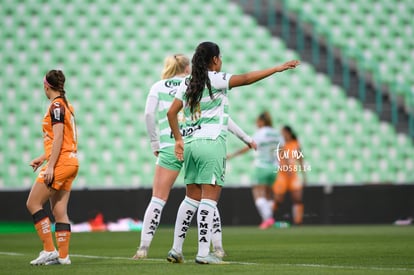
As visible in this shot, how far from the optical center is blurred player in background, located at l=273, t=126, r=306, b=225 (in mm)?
16781

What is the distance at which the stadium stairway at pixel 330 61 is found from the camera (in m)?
20.0

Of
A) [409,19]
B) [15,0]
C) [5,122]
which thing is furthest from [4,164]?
[409,19]

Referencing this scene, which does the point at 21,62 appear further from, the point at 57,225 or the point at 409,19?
the point at 57,225

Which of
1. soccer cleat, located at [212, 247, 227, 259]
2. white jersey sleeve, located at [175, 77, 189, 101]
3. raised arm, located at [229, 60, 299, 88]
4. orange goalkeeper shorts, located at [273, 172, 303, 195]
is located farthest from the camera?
orange goalkeeper shorts, located at [273, 172, 303, 195]

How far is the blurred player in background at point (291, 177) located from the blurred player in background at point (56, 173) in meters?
9.33

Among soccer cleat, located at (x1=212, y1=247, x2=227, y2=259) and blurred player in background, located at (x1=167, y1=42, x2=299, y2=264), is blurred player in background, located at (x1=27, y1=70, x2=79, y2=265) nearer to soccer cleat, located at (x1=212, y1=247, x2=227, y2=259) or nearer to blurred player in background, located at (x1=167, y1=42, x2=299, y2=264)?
blurred player in background, located at (x1=167, y1=42, x2=299, y2=264)

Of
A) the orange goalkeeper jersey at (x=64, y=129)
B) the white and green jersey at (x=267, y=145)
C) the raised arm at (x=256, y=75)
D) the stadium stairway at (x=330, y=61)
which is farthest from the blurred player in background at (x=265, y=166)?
the raised arm at (x=256, y=75)

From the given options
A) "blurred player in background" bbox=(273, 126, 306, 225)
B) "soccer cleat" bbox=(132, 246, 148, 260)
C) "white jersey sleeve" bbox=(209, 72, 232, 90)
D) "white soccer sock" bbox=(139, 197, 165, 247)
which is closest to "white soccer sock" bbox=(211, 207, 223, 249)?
"white soccer sock" bbox=(139, 197, 165, 247)

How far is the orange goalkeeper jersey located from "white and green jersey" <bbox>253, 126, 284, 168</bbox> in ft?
30.7

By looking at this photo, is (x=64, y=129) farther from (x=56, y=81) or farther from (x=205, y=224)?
(x=205, y=224)

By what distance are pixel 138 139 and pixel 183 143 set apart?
12.0 meters

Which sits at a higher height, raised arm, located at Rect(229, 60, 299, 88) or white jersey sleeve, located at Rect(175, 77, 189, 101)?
raised arm, located at Rect(229, 60, 299, 88)

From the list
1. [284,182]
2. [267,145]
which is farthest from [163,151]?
[284,182]

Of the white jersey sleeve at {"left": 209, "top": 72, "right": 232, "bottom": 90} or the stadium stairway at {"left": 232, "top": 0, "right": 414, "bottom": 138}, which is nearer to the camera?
the white jersey sleeve at {"left": 209, "top": 72, "right": 232, "bottom": 90}
